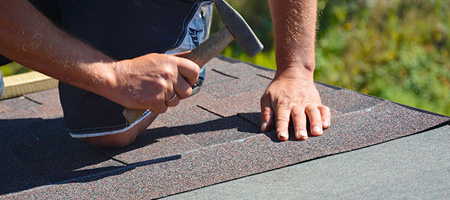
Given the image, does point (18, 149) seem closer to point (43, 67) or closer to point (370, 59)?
point (43, 67)

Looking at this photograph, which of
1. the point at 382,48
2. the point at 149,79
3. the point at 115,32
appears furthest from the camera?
the point at 382,48

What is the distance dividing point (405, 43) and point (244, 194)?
3513 mm

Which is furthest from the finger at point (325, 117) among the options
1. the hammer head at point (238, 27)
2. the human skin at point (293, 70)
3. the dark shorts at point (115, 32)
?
the dark shorts at point (115, 32)

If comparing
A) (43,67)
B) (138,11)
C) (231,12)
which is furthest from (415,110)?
(43,67)

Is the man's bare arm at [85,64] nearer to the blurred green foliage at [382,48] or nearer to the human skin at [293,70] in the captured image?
the human skin at [293,70]

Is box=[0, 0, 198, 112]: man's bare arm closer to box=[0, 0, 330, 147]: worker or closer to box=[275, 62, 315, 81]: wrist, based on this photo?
box=[0, 0, 330, 147]: worker

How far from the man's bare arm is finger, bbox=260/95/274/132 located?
34cm

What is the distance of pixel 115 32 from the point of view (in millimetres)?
2027

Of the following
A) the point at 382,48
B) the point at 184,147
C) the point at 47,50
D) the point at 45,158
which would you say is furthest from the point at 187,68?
the point at 382,48

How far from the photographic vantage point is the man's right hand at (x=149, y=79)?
1.65 meters

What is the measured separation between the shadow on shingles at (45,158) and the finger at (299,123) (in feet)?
1.48

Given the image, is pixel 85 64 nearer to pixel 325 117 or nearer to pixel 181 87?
pixel 181 87

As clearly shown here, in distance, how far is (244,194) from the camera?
1456mm

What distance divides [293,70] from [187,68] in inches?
22.4
